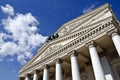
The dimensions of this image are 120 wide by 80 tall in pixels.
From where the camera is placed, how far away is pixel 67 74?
64.7 ft

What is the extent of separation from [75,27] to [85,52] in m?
3.03

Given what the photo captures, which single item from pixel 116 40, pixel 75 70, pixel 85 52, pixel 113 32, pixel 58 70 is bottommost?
pixel 75 70

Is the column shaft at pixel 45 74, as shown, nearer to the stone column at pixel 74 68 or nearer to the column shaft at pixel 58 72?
the column shaft at pixel 58 72

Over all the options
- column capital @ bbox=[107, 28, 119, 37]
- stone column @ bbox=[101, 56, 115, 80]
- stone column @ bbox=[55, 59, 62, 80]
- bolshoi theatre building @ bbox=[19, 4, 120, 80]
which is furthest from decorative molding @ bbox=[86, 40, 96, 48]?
stone column @ bbox=[55, 59, 62, 80]

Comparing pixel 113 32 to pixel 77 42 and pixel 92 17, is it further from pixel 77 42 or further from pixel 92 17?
pixel 92 17

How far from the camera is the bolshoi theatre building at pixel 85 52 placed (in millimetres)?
14781

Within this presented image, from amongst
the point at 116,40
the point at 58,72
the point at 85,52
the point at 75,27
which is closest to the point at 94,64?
the point at 116,40

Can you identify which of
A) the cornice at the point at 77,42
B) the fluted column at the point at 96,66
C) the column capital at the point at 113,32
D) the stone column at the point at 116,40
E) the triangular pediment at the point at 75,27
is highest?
the triangular pediment at the point at 75,27

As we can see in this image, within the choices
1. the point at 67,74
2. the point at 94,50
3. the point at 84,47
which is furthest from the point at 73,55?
the point at 67,74

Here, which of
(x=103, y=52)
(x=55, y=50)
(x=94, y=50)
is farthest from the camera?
(x=55, y=50)

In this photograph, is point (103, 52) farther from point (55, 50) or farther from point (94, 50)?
point (55, 50)

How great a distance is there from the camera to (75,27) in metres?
18.5

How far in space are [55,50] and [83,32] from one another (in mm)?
3864

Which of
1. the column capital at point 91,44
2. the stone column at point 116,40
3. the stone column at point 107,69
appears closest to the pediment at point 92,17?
the column capital at point 91,44
